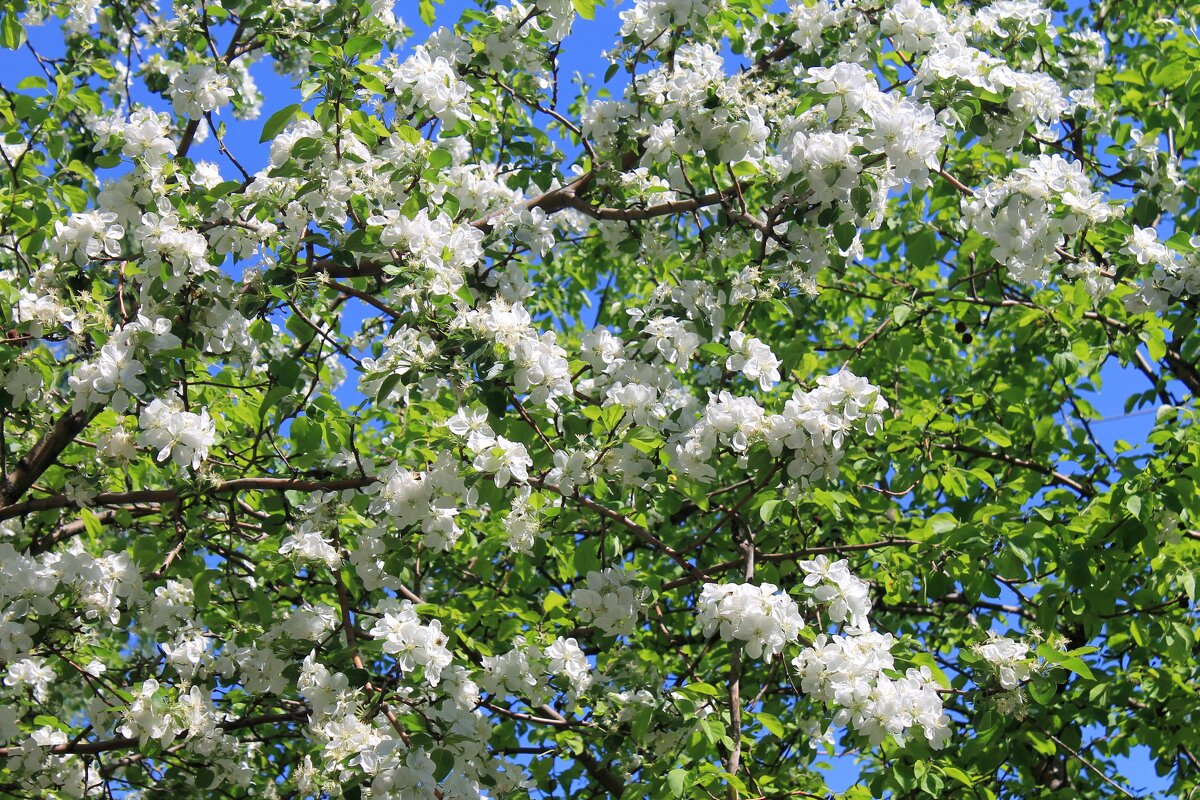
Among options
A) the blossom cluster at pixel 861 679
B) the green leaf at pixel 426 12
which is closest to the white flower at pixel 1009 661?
the blossom cluster at pixel 861 679

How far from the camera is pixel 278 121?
3477 mm

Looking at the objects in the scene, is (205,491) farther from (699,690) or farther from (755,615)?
(755,615)

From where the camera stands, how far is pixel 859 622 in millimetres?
3068

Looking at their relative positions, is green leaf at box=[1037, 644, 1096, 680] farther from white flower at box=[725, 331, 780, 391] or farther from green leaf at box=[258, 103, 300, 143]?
green leaf at box=[258, 103, 300, 143]

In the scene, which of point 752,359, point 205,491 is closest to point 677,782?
point 752,359

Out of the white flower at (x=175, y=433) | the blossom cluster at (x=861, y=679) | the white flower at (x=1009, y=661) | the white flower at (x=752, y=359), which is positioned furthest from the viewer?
the white flower at (x=752, y=359)

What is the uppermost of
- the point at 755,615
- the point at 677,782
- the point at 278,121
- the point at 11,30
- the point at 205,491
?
the point at 11,30

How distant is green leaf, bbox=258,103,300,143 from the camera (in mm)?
3449

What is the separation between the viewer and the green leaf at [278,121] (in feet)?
11.3

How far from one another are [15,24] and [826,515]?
3.70 metres

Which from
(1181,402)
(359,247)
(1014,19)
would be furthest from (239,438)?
(1181,402)

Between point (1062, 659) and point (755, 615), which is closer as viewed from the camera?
point (755, 615)

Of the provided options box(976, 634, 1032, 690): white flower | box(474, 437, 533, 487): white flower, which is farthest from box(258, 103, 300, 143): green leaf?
box(976, 634, 1032, 690): white flower

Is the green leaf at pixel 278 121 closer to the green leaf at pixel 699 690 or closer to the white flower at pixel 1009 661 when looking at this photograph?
the green leaf at pixel 699 690
